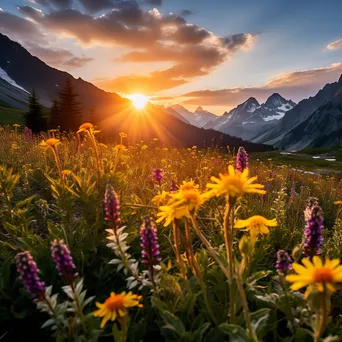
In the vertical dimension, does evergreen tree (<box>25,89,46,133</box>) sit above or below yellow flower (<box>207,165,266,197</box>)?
above

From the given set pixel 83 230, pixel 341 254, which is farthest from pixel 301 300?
pixel 83 230

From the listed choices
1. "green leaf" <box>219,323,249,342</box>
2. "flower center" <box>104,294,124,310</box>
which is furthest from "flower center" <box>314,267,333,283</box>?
"flower center" <box>104,294,124,310</box>

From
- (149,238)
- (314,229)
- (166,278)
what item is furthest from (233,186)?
(166,278)

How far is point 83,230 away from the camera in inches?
125

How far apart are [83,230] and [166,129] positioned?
491 ft

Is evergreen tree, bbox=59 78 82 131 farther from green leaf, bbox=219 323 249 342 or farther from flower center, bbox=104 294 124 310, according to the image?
green leaf, bbox=219 323 249 342

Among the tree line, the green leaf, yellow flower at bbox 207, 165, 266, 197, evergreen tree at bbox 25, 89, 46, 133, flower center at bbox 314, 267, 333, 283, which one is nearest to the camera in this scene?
flower center at bbox 314, 267, 333, 283

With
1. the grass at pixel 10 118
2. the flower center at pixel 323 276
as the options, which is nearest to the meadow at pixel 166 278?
the flower center at pixel 323 276

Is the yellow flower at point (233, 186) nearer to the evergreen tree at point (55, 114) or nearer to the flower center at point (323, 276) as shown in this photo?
the flower center at point (323, 276)

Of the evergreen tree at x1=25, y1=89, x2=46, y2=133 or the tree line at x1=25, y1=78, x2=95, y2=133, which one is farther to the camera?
the tree line at x1=25, y1=78, x2=95, y2=133

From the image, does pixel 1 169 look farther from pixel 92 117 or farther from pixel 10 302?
pixel 92 117

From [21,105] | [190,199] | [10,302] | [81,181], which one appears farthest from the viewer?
[21,105]

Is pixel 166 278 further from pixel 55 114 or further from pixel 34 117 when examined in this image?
pixel 55 114

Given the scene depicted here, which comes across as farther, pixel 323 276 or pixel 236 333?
pixel 236 333
